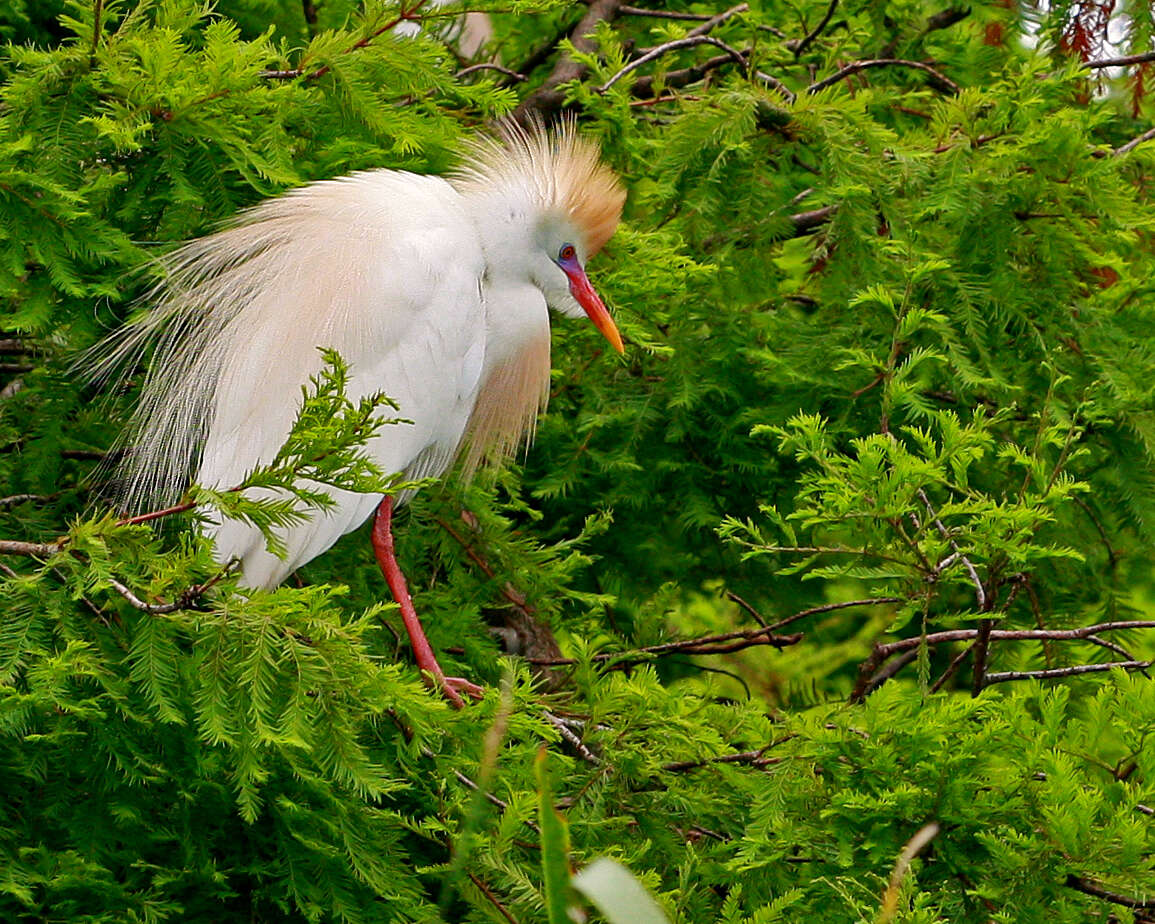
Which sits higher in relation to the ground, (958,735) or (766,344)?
(766,344)

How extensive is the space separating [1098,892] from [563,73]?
2.36 metres

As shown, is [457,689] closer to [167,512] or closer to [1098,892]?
[167,512]

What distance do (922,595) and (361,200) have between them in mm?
1378

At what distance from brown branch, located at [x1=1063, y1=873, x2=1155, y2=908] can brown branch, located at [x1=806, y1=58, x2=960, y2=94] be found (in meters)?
1.81

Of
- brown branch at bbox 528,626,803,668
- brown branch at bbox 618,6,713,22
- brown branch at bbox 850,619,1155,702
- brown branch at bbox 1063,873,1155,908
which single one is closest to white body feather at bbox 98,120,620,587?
brown branch at bbox 528,626,803,668

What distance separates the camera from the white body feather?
2766 mm

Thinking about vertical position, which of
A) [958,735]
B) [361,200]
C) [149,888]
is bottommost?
[149,888]

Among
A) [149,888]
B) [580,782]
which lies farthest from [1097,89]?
[149,888]

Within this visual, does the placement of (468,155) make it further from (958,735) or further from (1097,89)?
(958,735)

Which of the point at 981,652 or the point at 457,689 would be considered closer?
the point at 981,652

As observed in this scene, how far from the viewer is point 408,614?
2.85 m

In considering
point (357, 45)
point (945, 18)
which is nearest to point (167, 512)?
point (357, 45)

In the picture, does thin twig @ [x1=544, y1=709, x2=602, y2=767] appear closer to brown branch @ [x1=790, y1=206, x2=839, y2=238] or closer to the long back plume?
the long back plume

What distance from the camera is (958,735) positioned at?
210 cm
